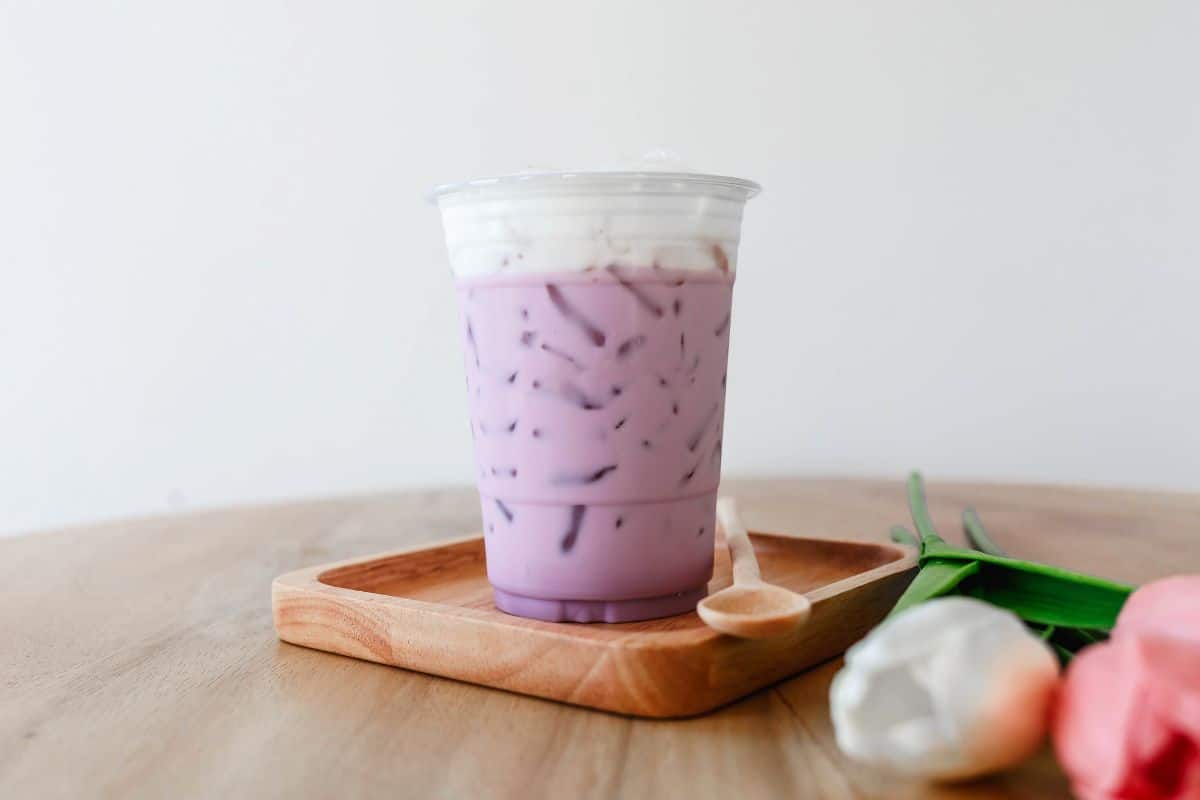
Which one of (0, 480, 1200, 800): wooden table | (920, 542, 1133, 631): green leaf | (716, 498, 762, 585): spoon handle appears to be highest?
(920, 542, 1133, 631): green leaf

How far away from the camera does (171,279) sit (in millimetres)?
1546

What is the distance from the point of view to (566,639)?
53 cm

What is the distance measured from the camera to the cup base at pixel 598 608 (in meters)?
0.63

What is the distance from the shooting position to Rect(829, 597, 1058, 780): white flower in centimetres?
38

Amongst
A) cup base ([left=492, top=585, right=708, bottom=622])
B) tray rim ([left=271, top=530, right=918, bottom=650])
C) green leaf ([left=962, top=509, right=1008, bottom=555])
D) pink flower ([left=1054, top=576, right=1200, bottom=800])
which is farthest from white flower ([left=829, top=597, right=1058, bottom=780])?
green leaf ([left=962, top=509, right=1008, bottom=555])

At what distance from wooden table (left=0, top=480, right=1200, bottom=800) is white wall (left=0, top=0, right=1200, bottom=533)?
0.58m

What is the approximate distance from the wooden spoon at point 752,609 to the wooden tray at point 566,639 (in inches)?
0.5

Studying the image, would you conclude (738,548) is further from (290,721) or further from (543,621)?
(290,721)

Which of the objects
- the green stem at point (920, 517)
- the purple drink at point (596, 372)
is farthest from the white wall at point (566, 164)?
the purple drink at point (596, 372)

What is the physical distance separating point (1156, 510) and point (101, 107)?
4.73ft

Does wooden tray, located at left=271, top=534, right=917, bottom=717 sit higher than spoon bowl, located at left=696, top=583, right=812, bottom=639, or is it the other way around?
spoon bowl, located at left=696, top=583, right=812, bottom=639

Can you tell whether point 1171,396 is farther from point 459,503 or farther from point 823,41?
point 459,503

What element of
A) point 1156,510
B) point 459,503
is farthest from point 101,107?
point 1156,510

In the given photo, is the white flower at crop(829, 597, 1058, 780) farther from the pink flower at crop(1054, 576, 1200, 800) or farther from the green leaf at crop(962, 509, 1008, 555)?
the green leaf at crop(962, 509, 1008, 555)
